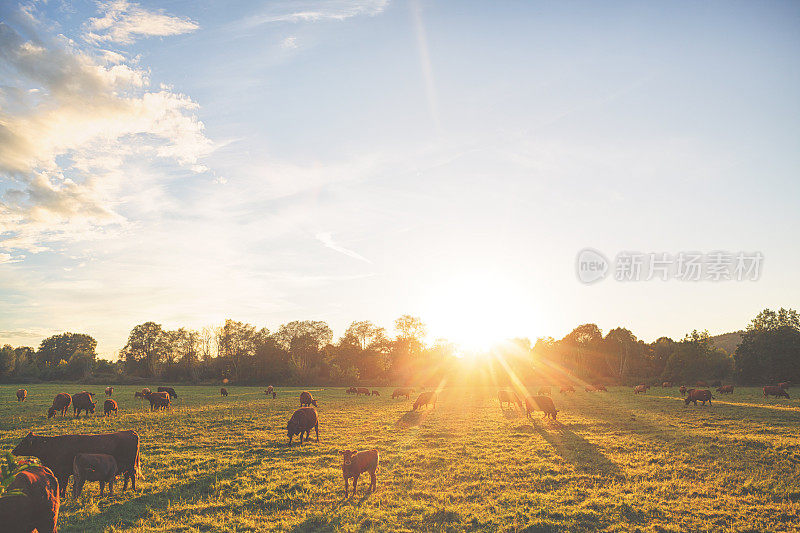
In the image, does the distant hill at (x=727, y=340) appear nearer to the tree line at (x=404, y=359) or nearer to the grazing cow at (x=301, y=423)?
the tree line at (x=404, y=359)

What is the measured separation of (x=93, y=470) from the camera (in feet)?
42.8

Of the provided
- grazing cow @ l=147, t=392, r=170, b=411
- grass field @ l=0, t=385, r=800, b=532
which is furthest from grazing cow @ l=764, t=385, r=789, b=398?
grazing cow @ l=147, t=392, r=170, b=411

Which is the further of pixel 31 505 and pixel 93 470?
pixel 93 470

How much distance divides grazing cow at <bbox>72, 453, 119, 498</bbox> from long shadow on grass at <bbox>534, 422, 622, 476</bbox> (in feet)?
56.6

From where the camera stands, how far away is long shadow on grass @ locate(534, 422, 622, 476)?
16516mm

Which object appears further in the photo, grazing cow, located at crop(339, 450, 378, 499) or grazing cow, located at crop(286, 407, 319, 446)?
grazing cow, located at crop(286, 407, 319, 446)

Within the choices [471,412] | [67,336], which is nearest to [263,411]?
[471,412]

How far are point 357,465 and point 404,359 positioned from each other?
99562 millimetres

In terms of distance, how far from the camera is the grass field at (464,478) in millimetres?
11320

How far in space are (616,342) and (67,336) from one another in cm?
17635

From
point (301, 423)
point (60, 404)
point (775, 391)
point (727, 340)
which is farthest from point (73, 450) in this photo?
point (727, 340)

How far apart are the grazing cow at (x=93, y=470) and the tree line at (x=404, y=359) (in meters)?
77.1

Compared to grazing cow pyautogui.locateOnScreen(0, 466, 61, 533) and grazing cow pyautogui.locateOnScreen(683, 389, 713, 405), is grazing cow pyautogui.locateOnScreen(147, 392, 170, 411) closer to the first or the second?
grazing cow pyautogui.locateOnScreen(0, 466, 61, 533)

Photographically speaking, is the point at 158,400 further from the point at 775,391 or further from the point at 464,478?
the point at 775,391
